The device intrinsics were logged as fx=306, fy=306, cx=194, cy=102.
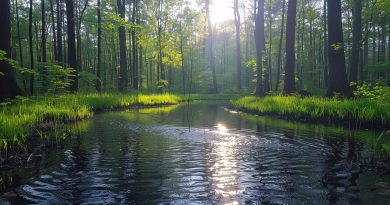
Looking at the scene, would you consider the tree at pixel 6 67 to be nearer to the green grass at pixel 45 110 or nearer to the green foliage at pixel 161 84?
the green grass at pixel 45 110

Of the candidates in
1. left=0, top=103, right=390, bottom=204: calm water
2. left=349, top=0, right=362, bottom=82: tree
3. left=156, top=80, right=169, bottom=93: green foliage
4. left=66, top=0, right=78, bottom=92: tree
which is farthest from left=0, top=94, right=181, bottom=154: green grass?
left=349, top=0, right=362, bottom=82: tree

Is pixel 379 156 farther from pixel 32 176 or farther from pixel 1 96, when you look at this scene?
pixel 1 96

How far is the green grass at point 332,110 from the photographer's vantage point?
370 inches

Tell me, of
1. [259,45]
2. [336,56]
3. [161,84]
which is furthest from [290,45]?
[161,84]

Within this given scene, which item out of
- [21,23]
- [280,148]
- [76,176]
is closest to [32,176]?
[76,176]

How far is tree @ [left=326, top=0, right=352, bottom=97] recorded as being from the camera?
13.8m

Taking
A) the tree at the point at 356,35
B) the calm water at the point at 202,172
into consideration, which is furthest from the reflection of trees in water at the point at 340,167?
the tree at the point at 356,35

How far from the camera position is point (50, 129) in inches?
341

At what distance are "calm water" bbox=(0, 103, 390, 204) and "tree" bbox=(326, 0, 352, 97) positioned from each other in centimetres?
567

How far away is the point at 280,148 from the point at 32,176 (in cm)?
521

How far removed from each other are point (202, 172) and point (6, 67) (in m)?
9.40

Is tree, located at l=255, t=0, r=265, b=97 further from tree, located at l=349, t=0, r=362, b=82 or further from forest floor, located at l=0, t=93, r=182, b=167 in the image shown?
forest floor, located at l=0, t=93, r=182, b=167

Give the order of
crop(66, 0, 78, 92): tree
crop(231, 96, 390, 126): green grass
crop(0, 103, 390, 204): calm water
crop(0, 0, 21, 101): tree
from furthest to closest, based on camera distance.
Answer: crop(66, 0, 78, 92): tree, crop(0, 0, 21, 101): tree, crop(231, 96, 390, 126): green grass, crop(0, 103, 390, 204): calm water

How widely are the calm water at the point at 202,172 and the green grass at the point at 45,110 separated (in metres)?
0.89
